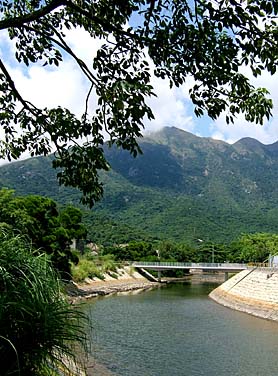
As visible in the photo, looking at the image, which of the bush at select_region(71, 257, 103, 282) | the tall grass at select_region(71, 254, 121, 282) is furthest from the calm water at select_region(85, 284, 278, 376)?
the tall grass at select_region(71, 254, 121, 282)

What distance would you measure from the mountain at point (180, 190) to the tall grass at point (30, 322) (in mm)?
55678

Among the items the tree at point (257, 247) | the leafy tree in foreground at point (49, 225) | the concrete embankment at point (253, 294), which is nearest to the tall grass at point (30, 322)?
the concrete embankment at point (253, 294)

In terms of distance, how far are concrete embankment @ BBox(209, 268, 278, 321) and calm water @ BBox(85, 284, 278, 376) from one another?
113 cm

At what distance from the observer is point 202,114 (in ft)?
11.9

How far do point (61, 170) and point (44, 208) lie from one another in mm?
28290

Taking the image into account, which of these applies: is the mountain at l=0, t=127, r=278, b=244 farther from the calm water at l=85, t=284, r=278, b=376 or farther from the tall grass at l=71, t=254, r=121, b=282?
the calm water at l=85, t=284, r=278, b=376

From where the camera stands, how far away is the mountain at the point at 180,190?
93000 millimetres

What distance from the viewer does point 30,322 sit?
12.2 ft

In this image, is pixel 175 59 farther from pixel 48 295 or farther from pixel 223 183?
pixel 223 183

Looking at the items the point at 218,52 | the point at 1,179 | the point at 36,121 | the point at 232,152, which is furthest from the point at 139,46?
the point at 232,152

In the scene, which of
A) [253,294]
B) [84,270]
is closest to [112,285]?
[84,270]

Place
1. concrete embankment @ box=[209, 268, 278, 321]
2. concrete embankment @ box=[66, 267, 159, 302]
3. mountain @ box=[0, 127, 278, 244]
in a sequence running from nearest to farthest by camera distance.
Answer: concrete embankment @ box=[209, 268, 278, 321], concrete embankment @ box=[66, 267, 159, 302], mountain @ box=[0, 127, 278, 244]

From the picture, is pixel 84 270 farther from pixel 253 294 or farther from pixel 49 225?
pixel 253 294

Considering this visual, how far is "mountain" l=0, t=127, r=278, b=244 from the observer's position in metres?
93.0
